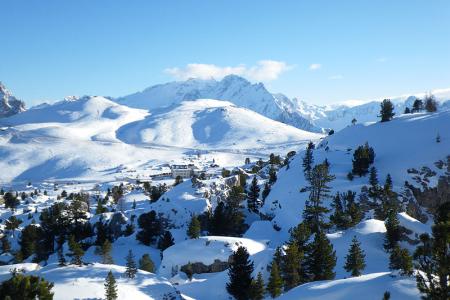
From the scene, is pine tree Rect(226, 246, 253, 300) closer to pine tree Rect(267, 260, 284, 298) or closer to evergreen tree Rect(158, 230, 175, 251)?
pine tree Rect(267, 260, 284, 298)

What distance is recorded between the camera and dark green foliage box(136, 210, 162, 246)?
93312 mm

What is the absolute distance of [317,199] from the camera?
266ft

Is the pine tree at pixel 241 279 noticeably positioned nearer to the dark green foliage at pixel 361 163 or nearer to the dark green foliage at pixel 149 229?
the dark green foliage at pixel 149 229

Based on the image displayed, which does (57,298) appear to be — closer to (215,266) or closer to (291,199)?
(215,266)

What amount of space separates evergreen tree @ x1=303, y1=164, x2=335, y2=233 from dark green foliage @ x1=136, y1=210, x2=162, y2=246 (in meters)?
36.7

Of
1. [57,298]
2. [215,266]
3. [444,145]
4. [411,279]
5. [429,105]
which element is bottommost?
[215,266]

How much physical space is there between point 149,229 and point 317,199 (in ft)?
132

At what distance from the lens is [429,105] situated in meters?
135

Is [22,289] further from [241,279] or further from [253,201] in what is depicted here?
[253,201]

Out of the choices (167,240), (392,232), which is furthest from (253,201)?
(392,232)

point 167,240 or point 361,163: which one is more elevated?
point 361,163

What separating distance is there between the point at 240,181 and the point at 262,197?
51.5 feet

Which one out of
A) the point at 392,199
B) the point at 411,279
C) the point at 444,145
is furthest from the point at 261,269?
the point at 444,145

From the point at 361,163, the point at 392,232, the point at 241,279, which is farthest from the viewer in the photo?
the point at 361,163
